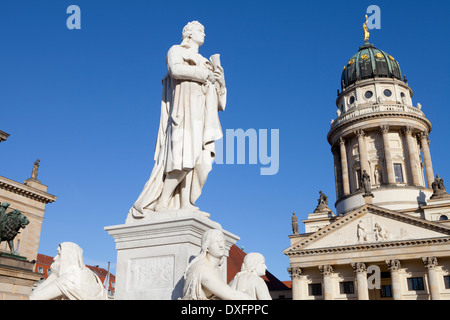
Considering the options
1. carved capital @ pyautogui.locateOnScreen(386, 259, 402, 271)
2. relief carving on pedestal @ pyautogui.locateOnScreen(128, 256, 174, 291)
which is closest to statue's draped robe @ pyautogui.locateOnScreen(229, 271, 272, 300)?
relief carving on pedestal @ pyautogui.locateOnScreen(128, 256, 174, 291)

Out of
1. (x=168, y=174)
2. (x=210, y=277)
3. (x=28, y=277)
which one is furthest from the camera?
(x=28, y=277)

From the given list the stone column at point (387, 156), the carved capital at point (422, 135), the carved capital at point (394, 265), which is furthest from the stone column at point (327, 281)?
the carved capital at point (422, 135)

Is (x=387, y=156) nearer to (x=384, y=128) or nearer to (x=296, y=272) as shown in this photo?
(x=384, y=128)

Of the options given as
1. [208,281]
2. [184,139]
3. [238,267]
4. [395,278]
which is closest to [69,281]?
[208,281]

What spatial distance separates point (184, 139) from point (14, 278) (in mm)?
12352

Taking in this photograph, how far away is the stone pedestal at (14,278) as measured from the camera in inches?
579

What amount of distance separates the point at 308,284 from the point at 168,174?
4718 centimetres

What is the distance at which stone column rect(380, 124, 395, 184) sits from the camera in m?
55.3

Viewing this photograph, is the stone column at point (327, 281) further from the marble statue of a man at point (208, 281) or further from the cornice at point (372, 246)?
the marble statue of a man at point (208, 281)
